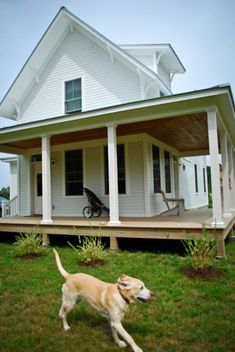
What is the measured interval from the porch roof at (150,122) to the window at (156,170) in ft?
1.59

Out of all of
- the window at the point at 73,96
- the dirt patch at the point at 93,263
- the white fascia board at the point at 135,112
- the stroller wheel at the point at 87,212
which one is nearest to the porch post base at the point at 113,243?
the dirt patch at the point at 93,263

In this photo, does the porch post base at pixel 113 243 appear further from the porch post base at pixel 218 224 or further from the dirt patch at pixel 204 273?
the porch post base at pixel 218 224

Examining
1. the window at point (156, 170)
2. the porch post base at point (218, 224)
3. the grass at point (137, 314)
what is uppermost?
the window at point (156, 170)

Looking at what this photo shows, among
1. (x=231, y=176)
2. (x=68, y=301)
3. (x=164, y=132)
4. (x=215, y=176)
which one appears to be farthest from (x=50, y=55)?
(x=68, y=301)

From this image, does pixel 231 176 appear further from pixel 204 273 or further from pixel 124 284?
pixel 124 284

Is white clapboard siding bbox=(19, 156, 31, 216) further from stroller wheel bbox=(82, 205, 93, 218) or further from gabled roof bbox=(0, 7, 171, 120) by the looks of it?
stroller wheel bbox=(82, 205, 93, 218)

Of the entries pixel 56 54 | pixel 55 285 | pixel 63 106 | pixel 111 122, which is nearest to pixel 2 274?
pixel 55 285

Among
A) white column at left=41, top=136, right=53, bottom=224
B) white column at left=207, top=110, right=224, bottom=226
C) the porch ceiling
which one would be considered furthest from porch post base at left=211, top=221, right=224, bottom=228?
white column at left=41, top=136, right=53, bottom=224

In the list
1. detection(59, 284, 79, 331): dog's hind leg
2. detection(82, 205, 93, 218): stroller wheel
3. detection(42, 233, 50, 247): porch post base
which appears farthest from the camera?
detection(82, 205, 93, 218): stroller wheel

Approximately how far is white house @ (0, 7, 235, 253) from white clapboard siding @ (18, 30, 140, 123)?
0.03m

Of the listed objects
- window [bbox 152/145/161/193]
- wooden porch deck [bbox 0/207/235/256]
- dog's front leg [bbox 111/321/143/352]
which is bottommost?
dog's front leg [bbox 111/321/143/352]

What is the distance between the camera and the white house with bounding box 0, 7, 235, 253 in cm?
735

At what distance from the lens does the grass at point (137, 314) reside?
2629 mm

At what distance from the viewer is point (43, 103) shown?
1060 cm
